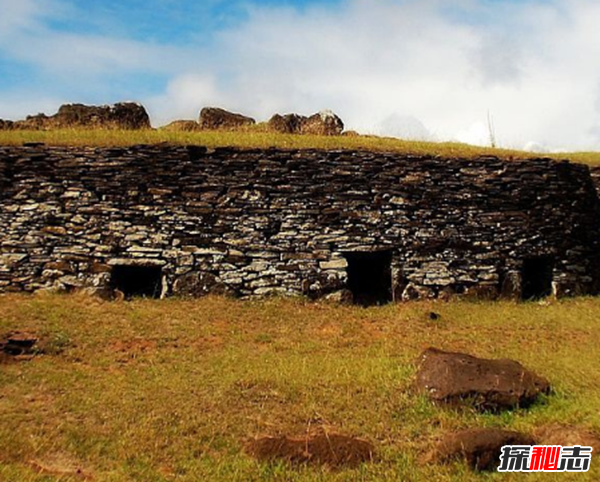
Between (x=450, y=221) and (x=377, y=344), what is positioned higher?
(x=450, y=221)

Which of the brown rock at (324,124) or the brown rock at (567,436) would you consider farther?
the brown rock at (324,124)

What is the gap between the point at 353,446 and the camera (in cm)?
577

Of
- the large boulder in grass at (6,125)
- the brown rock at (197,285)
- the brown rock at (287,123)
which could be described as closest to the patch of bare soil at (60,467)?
the brown rock at (197,285)

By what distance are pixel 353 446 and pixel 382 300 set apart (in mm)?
6700

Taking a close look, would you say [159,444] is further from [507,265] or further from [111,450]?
[507,265]

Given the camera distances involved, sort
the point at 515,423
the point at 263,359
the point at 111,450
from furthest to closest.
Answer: the point at 263,359, the point at 515,423, the point at 111,450

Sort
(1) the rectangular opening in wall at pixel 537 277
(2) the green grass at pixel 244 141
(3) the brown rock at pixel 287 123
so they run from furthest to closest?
(3) the brown rock at pixel 287 123
(1) the rectangular opening in wall at pixel 537 277
(2) the green grass at pixel 244 141

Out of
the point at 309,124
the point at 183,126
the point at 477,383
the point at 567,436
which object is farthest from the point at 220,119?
the point at 567,436

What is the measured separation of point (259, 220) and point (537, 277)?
642 centimetres

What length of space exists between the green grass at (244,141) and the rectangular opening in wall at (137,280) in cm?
263

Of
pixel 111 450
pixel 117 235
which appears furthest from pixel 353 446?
pixel 117 235

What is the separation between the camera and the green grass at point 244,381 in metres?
5.60

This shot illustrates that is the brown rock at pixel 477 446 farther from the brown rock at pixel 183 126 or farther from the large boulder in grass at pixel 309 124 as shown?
the brown rock at pixel 183 126

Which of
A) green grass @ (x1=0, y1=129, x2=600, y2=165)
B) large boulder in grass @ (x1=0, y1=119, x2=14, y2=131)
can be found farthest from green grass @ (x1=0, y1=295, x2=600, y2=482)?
large boulder in grass @ (x1=0, y1=119, x2=14, y2=131)
